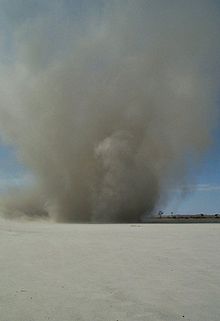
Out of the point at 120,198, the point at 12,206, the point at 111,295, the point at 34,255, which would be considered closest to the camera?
the point at 111,295

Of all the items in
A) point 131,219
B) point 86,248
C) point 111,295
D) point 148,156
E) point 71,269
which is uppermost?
point 148,156

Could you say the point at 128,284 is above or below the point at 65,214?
below

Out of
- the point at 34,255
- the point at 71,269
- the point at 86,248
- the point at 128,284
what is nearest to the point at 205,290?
the point at 128,284

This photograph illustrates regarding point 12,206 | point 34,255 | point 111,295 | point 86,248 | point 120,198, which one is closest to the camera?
point 111,295

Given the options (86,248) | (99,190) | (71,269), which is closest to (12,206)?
(99,190)

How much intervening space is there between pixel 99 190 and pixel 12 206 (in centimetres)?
1401

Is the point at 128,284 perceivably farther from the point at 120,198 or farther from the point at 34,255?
the point at 120,198

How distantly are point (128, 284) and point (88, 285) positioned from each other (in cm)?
81

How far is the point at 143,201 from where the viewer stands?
5234cm

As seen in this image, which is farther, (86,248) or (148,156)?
(148,156)

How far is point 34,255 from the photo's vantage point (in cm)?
1287

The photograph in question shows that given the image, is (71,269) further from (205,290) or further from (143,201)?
(143,201)

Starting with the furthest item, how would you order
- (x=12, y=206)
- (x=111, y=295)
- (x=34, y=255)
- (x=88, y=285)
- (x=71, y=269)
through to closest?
(x=12, y=206) → (x=34, y=255) → (x=71, y=269) → (x=88, y=285) → (x=111, y=295)

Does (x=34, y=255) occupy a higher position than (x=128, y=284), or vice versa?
(x=34, y=255)
